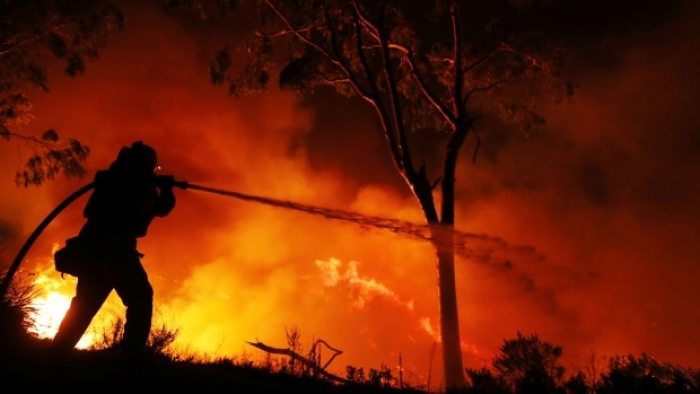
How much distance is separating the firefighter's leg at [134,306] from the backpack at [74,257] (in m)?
0.32

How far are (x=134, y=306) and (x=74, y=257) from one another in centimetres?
65

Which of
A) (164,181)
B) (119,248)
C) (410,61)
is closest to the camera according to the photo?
(119,248)

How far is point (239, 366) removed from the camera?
645 centimetres

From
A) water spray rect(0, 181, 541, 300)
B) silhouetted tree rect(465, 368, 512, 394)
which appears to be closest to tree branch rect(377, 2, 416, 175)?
water spray rect(0, 181, 541, 300)

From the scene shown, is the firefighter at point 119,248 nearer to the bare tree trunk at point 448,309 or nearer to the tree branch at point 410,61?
the bare tree trunk at point 448,309

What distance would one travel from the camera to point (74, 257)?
14.5 feet

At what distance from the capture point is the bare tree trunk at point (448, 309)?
1102 centimetres

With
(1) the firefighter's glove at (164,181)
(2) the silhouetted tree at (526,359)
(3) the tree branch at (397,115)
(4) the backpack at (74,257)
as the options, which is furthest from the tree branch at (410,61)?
(4) the backpack at (74,257)

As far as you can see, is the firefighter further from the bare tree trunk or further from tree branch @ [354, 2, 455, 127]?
tree branch @ [354, 2, 455, 127]

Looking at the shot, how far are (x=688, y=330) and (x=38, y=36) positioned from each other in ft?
99.2

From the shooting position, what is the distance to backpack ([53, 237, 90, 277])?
4.41 metres

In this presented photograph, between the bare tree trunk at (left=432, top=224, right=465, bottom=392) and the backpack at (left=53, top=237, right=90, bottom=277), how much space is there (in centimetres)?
763

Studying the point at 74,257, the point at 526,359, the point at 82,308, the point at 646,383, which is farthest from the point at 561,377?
the point at 74,257

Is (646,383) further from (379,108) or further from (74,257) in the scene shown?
(379,108)
